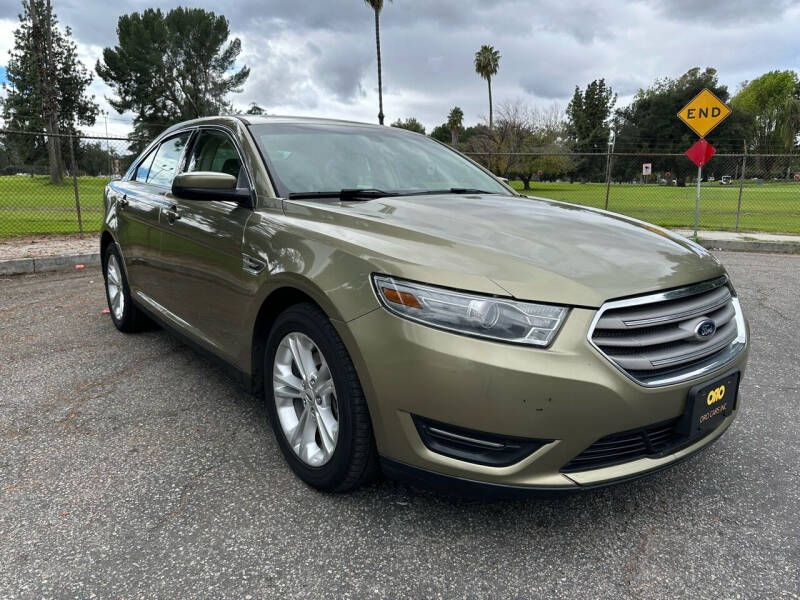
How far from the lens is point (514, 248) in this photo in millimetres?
2115

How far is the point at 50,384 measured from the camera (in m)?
3.70

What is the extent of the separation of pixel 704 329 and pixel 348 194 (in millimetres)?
1682

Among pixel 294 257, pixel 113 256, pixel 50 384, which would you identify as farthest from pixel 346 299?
pixel 113 256

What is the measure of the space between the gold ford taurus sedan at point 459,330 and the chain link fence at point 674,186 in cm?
1152

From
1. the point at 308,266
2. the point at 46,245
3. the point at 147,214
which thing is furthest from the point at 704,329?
the point at 46,245

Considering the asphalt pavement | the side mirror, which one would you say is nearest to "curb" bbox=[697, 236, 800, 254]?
the asphalt pavement

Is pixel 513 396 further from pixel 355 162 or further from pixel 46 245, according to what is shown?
pixel 46 245

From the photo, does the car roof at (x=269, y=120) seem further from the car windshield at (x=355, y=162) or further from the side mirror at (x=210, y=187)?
the side mirror at (x=210, y=187)

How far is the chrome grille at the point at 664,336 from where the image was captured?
1875 millimetres

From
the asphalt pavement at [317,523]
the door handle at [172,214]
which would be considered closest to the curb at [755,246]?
the asphalt pavement at [317,523]

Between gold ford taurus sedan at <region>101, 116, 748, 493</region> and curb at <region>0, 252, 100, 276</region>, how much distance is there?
6.24 m

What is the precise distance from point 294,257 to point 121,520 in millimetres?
1227

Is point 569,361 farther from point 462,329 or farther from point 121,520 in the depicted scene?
point 121,520

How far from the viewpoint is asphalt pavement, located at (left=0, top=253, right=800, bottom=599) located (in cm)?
192
